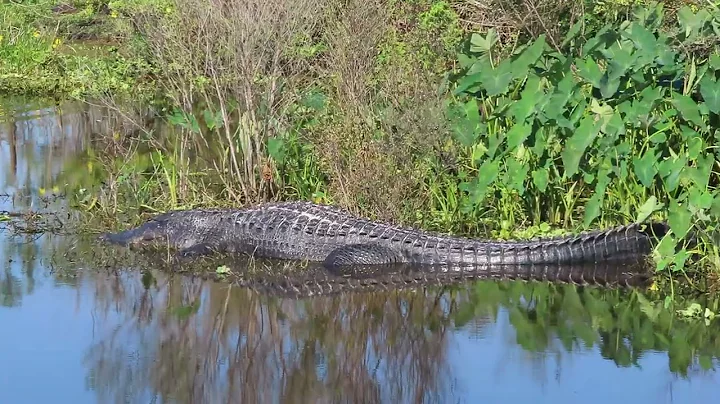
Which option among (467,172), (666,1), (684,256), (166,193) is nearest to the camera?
(684,256)

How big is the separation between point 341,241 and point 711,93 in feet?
8.13

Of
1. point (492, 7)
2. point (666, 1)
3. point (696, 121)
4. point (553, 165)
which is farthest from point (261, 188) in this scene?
point (666, 1)

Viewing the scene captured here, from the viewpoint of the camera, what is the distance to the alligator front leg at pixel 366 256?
25.3 ft

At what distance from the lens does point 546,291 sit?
7.19 metres

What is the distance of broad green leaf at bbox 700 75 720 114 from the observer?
23.3ft

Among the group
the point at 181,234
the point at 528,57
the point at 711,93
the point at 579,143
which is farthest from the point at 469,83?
the point at 181,234

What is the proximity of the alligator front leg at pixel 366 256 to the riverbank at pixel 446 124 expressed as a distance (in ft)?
1.95

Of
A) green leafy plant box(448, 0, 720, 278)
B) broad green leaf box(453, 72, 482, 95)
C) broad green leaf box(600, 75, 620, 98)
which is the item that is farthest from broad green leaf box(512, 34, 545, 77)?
broad green leaf box(600, 75, 620, 98)

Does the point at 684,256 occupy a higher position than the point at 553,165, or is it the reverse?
the point at 553,165

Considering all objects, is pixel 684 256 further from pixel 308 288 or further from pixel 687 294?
pixel 308 288

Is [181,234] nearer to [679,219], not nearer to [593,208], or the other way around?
[593,208]

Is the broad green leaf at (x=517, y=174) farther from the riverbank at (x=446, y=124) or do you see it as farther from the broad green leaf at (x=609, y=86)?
the broad green leaf at (x=609, y=86)

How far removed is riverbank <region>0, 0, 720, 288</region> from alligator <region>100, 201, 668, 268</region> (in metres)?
0.24

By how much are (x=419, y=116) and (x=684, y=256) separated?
6.61 feet
